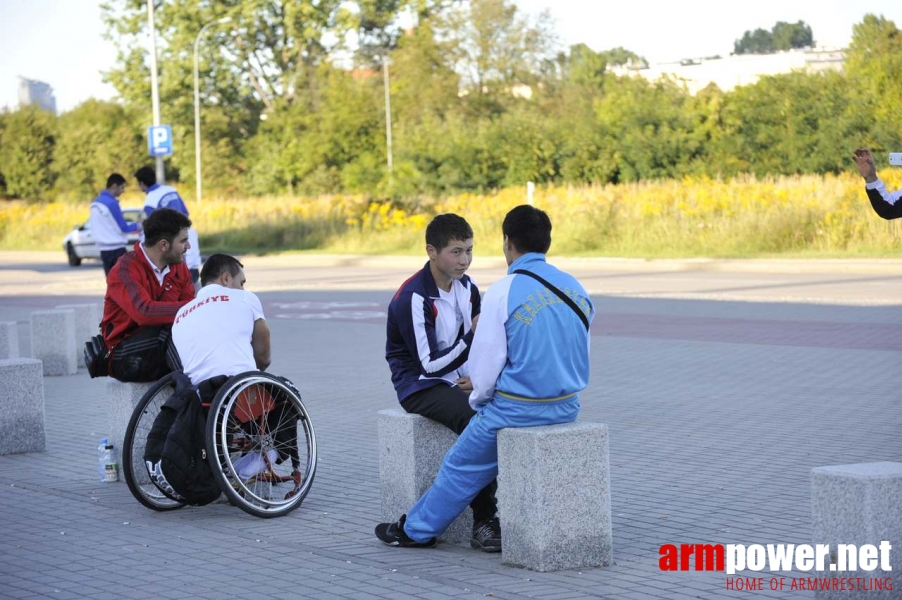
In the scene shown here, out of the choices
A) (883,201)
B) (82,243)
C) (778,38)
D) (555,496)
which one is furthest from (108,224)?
(778,38)

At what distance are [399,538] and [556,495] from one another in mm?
910

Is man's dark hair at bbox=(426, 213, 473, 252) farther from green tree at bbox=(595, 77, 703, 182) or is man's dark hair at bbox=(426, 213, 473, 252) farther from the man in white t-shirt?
green tree at bbox=(595, 77, 703, 182)

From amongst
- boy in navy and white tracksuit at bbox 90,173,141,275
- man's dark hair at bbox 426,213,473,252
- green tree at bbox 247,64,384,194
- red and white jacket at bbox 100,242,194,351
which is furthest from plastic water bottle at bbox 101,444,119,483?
green tree at bbox 247,64,384,194

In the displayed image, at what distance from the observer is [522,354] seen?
5.56m

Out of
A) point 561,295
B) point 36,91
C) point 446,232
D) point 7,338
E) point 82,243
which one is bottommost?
point 7,338

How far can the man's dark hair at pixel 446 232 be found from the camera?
245 inches

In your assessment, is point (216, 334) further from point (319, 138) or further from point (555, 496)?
point (319, 138)

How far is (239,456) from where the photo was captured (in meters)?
7.00

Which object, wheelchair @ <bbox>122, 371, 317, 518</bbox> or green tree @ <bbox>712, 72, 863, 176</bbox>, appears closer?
→ wheelchair @ <bbox>122, 371, 317, 518</bbox>

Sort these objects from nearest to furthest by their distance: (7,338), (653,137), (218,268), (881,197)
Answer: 1. (218,268)
2. (881,197)
3. (7,338)
4. (653,137)

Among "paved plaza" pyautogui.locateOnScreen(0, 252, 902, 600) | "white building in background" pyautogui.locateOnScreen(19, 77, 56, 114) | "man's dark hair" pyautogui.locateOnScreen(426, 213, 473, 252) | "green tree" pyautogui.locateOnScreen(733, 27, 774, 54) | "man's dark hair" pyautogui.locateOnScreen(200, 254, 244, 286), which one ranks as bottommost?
"paved plaza" pyautogui.locateOnScreen(0, 252, 902, 600)

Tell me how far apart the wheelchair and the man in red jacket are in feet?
1.25

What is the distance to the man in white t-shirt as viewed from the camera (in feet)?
22.8

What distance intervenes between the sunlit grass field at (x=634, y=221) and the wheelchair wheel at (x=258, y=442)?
807 inches
